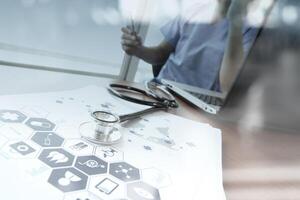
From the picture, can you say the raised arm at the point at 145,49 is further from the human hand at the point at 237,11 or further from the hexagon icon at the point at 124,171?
the hexagon icon at the point at 124,171

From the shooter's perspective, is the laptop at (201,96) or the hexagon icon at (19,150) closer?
the hexagon icon at (19,150)

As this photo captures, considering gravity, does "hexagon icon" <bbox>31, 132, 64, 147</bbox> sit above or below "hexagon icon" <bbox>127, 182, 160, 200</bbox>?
below

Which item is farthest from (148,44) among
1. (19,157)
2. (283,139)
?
(19,157)

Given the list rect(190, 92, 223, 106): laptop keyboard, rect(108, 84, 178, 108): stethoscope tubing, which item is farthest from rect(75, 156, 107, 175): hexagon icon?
rect(190, 92, 223, 106): laptop keyboard

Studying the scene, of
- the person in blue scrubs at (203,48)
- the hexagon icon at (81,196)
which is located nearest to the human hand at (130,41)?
the person in blue scrubs at (203,48)

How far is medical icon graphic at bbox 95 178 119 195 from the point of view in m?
0.27

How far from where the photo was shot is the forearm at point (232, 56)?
527 mm

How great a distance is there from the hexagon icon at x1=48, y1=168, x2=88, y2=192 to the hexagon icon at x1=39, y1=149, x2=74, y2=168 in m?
0.01

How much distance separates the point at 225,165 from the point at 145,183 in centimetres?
13

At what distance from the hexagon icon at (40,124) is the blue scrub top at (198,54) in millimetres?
319

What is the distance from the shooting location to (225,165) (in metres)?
0.38

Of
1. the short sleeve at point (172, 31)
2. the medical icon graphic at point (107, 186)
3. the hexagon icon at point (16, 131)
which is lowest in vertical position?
the hexagon icon at point (16, 131)

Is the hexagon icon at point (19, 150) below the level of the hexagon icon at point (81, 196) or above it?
below

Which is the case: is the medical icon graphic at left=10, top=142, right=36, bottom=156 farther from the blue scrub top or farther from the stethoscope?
the blue scrub top
